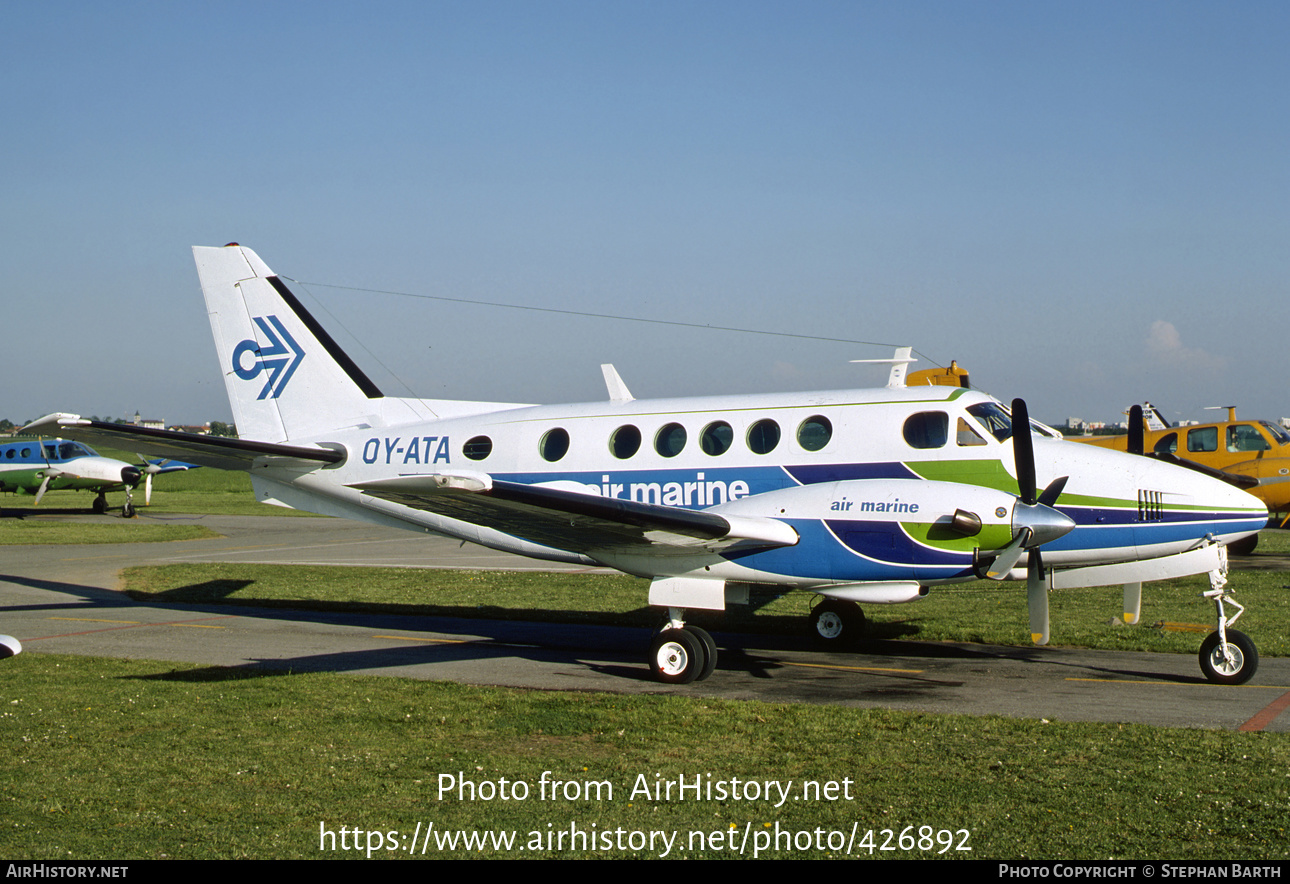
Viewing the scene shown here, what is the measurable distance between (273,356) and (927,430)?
394 inches

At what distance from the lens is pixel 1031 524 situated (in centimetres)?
1018

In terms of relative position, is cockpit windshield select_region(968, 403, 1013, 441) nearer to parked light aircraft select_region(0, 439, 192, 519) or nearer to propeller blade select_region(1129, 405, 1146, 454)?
propeller blade select_region(1129, 405, 1146, 454)

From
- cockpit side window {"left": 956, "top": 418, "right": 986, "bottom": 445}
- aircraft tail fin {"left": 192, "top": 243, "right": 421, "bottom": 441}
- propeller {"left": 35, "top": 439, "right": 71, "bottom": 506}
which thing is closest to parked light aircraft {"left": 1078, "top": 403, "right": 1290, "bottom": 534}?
cockpit side window {"left": 956, "top": 418, "right": 986, "bottom": 445}

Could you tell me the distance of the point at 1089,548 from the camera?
11141 mm

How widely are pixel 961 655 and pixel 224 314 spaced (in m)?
12.1

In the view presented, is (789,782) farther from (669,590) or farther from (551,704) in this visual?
(669,590)

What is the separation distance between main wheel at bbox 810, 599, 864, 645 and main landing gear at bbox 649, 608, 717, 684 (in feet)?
9.79

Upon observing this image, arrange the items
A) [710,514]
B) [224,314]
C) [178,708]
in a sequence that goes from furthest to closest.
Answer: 1. [224,314]
2. [710,514]
3. [178,708]

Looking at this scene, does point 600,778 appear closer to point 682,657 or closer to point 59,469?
point 682,657

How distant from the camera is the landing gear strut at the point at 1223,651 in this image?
1069cm

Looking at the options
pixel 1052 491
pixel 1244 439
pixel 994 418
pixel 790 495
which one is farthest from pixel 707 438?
pixel 1244 439

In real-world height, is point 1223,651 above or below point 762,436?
below

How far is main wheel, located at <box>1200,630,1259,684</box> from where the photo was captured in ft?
35.1
